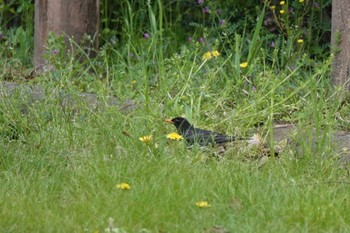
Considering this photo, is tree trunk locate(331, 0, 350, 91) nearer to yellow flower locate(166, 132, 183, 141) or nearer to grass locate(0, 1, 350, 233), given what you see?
grass locate(0, 1, 350, 233)

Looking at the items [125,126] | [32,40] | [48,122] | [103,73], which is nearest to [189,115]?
[125,126]

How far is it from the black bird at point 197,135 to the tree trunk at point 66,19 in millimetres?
2119

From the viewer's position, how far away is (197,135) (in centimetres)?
541

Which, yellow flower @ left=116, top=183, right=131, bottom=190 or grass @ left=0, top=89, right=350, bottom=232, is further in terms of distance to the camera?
yellow flower @ left=116, top=183, right=131, bottom=190

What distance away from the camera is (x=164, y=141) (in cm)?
533

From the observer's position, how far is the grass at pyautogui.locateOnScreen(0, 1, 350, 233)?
13.9 ft

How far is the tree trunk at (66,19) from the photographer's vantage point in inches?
291

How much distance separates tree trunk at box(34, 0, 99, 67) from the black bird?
2.12 metres

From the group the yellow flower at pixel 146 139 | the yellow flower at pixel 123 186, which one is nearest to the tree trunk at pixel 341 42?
the yellow flower at pixel 146 139

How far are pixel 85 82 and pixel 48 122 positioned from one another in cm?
116

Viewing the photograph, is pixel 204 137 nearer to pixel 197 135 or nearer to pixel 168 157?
pixel 197 135

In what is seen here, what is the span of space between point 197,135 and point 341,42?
1467 millimetres

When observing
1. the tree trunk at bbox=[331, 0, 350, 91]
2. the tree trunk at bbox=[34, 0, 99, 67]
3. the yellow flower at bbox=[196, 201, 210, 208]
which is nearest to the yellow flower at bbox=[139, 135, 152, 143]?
the yellow flower at bbox=[196, 201, 210, 208]

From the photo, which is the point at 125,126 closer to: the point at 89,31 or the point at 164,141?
the point at 164,141
